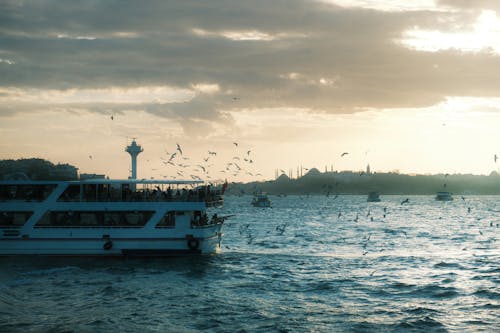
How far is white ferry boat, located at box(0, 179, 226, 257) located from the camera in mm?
41781

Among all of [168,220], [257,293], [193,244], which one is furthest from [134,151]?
[257,293]

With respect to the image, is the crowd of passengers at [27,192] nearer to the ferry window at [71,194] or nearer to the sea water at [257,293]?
the ferry window at [71,194]

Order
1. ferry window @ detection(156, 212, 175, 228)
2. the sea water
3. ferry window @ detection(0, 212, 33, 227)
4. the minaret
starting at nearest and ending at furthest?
the sea water
ferry window @ detection(156, 212, 175, 228)
ferry window @ detection(0, 212, 33, 227)
the minaret

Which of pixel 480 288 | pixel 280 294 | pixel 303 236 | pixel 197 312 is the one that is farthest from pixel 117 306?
pixel 303 236

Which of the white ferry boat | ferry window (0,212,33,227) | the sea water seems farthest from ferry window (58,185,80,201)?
the sea water

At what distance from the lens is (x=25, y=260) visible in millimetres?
41469

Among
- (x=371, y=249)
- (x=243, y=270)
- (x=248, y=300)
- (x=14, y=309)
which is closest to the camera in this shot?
(x=14, y=309)

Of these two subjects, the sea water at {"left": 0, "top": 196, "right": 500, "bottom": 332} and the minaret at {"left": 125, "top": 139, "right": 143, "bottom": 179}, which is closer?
the sea water at {"left": 0, "top": 196, "right": 500, "bottom": 332}

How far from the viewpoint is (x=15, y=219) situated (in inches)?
1679

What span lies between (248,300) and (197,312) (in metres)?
3.53

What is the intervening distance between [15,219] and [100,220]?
6065mm

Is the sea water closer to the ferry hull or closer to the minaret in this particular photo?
the ferry hull

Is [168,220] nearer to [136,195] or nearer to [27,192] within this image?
[136,195]

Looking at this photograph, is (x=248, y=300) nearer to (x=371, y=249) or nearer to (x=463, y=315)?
(x=463, y=315)
